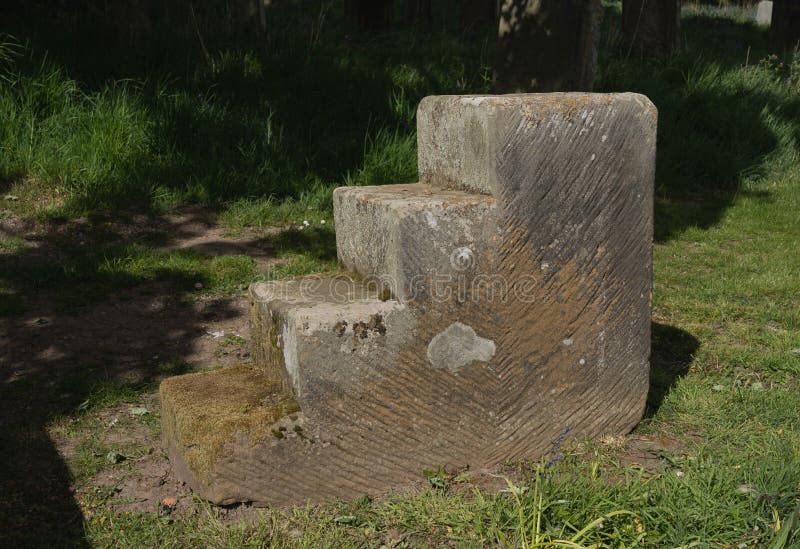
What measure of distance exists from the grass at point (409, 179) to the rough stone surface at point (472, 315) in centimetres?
15

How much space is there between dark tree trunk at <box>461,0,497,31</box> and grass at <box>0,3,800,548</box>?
10.9 feet

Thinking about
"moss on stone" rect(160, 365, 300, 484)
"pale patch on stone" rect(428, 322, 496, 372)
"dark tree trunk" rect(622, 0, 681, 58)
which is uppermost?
"dark tree trunk" rect(622, 0, 681, 58)

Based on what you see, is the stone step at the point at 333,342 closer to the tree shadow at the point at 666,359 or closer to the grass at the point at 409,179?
the grass at the point at 409,179

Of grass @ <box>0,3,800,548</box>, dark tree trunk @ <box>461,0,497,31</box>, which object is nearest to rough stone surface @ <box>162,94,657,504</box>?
grass @ <box>0,3,800,548</box>

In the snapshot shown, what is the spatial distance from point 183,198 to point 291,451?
371cm

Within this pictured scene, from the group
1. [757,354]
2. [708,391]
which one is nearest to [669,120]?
[757,354]

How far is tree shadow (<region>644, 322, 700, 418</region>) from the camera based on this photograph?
370 cm

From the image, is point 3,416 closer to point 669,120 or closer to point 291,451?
point 291,451

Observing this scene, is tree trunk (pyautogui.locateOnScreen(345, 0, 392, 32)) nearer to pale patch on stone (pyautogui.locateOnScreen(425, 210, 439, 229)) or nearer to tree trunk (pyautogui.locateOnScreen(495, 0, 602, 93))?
tree trunk (pyautogui.locateOnScreen(495, 0, 602, 93))

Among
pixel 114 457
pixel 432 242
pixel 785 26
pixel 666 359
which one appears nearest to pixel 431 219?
pixel 432 242

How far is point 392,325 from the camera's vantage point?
290 cm

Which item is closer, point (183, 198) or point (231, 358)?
point (231, 358)

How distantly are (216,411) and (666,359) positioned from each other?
227 centimetres

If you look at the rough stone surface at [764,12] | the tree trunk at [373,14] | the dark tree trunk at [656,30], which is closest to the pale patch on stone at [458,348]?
the dark tree trunk at [656,30]
